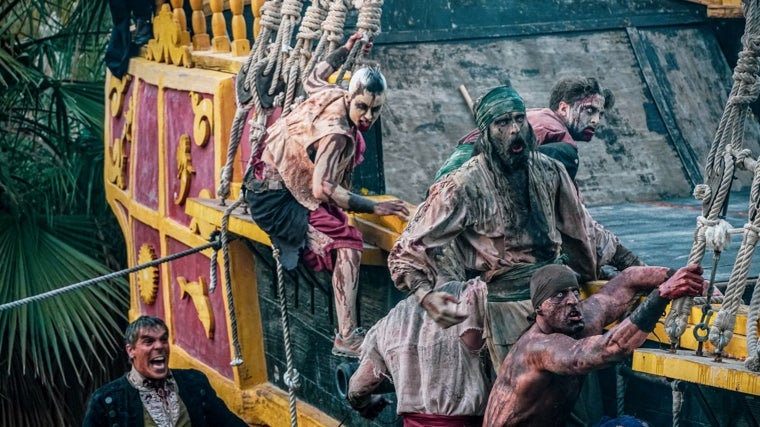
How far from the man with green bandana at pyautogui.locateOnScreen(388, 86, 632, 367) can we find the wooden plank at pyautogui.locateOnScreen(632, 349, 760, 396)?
63 cm

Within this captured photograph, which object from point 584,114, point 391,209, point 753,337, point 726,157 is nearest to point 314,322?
point 391,209

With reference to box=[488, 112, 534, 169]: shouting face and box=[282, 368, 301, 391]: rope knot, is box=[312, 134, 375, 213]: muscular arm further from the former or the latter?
box=[488, 112, 534, 169]: shouting face

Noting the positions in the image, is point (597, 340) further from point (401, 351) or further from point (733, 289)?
point (401, 351)

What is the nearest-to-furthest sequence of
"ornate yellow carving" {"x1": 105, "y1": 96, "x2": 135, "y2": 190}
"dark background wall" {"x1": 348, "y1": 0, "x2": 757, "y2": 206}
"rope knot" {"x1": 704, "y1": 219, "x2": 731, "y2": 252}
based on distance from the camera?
"rope knot" {"x1": 704, "y1": 219, "x2": 731, "y2": 252} → "dark background wall" {"x1": 348, "y1": 0, "x2": 757, "y2": 206} → "ornate yellow carving" {"x1": 105, "y1": 96, "x2": 135, "y2": 190}

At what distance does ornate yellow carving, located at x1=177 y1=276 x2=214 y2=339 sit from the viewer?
31.9 ft

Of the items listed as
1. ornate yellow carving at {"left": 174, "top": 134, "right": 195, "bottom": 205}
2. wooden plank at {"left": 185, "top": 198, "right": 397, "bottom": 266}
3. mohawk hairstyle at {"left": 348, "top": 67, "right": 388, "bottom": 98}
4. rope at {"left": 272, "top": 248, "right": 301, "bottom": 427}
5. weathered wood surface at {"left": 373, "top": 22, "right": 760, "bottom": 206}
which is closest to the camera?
mohawk hairstyle at {"left": 348, "top": 67, "right": 388, "bottom": 98}

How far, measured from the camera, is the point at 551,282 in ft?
19.7

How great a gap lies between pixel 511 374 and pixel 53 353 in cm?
582

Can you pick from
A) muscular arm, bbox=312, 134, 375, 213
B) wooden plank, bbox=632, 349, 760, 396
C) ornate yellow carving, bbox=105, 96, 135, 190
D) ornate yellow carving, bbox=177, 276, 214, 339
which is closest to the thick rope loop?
wooden plank, bbox=632, 349, 760, 396

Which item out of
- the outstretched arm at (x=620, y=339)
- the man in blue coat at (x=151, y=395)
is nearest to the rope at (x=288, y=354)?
the man in blue coat at (x=151, y=395)

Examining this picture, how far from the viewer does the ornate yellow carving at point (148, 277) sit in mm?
10859

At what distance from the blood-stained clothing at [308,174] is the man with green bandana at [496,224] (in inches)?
37.7

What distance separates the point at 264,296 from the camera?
905 cm

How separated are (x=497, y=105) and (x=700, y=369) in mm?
1206
